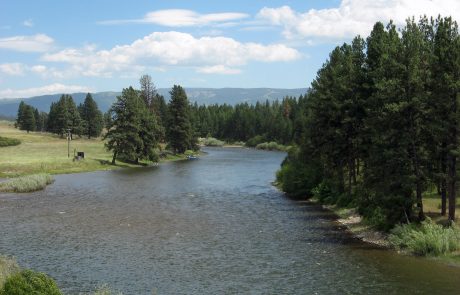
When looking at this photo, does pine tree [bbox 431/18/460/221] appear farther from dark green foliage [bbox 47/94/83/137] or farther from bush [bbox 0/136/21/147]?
dark green foliage [bbox 47/94/83/137]

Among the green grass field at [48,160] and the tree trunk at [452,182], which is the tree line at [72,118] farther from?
the tree trunk at [452,182]

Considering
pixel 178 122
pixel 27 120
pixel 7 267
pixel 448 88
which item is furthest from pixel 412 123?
pixel 27 120

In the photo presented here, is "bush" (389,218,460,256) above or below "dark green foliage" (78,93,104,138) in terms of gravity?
below

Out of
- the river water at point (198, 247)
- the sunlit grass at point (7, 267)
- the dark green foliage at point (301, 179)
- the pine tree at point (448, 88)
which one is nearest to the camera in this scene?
the sunlit grass at point (7, 267)

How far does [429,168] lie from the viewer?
1483 inches

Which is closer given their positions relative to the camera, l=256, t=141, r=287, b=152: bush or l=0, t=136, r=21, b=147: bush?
l=0, t=136, r=21, b=147: bush

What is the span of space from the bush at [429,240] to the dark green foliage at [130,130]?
253 feet

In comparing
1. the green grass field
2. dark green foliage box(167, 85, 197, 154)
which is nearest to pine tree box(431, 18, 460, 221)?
the green grass field

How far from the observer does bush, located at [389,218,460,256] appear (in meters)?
33.8

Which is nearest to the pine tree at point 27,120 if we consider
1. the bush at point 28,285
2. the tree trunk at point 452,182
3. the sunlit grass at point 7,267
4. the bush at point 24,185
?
the bush at point 24,185

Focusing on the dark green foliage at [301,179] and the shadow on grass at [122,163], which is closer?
the dark green foliage at [301,179]

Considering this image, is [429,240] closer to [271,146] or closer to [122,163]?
[122,163]

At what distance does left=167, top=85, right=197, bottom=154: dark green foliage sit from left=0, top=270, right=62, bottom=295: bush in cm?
11683

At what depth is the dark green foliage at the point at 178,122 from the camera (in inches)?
5374
